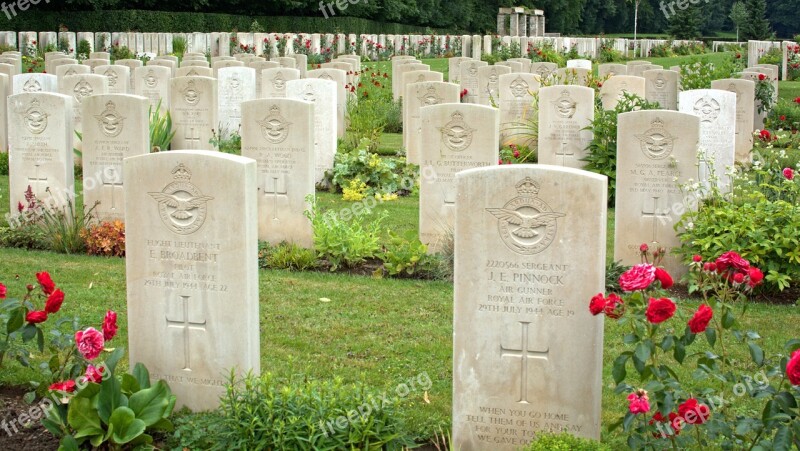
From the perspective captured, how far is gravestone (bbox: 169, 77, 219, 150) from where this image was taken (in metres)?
13.9

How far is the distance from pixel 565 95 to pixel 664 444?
875 cm

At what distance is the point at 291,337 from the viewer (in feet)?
23.4

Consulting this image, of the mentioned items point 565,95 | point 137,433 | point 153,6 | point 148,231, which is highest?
point 153,6

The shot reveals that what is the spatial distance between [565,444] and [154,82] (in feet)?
42.6

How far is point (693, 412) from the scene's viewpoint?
438 centimetres

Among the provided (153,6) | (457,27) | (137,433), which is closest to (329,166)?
(137,433)

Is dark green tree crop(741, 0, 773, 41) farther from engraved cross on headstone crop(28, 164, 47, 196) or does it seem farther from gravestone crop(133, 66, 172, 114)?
engraved cross on headstone crop(28, 164, 47, 196)

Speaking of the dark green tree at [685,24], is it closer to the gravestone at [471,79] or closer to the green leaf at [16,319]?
the gravestone at [471,79]

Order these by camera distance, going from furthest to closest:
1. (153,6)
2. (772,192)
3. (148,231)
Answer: (153,6)
(772,192)
(148,231)

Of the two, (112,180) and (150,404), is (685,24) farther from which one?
(150,404)

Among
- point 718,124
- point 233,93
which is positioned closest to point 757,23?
point 233,93

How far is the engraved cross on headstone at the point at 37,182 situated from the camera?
1032 cm

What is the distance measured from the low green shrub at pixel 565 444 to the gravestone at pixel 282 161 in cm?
535

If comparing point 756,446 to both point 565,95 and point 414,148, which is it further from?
point 414,148
